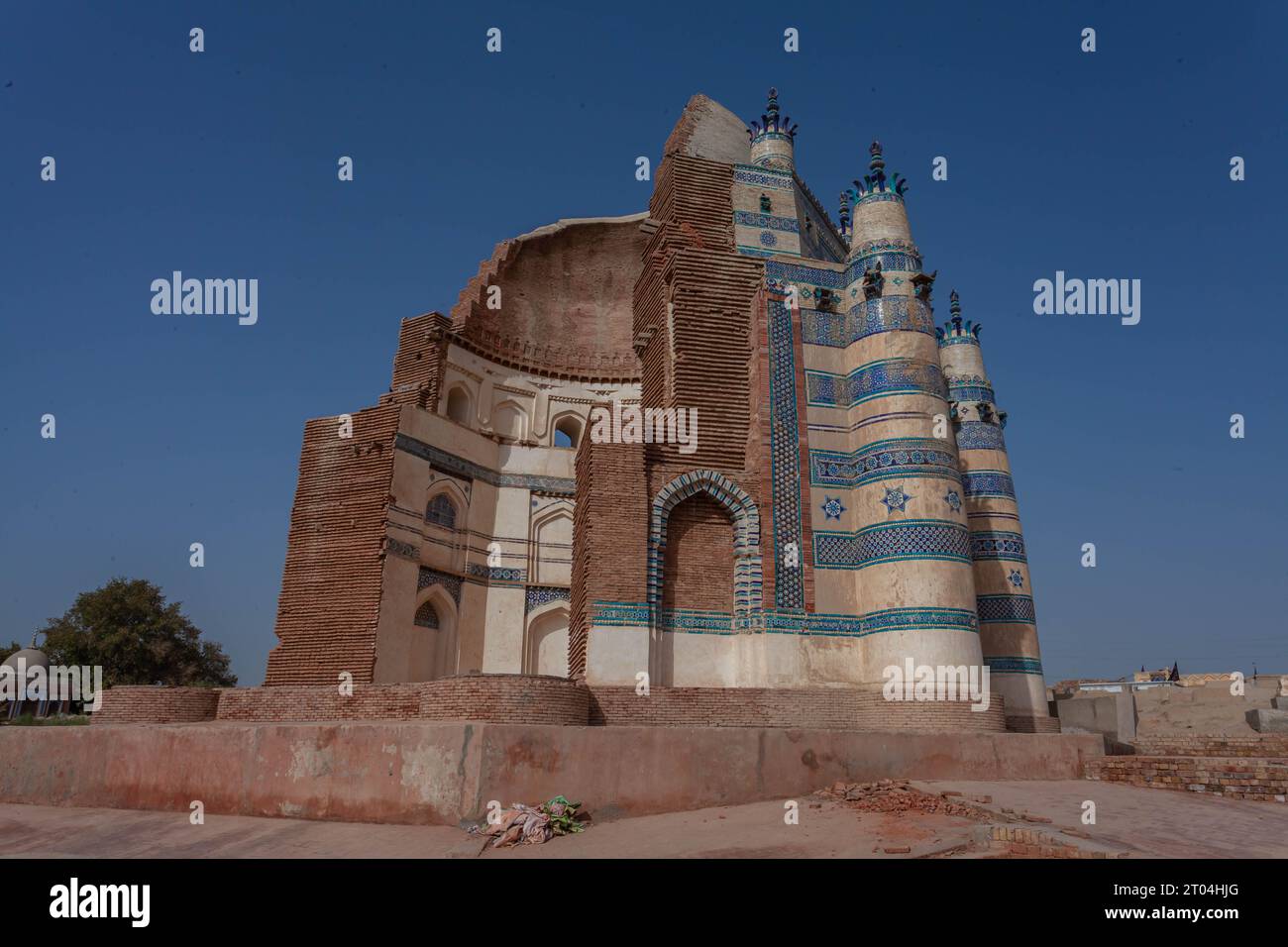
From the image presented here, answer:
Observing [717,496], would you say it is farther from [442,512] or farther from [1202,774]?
[442,512]

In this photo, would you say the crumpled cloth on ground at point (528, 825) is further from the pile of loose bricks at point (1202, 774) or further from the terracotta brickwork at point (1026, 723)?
the terracotta brickwork at point (1026, 723)

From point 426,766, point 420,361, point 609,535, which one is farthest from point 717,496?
point 420,361

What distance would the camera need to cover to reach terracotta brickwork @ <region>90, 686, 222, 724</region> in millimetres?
10875

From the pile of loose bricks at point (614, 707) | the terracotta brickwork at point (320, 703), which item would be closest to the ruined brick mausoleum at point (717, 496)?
the pile of loose bricks at point (614, 707)

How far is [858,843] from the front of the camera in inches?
250

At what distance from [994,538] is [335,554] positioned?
40.4 ft

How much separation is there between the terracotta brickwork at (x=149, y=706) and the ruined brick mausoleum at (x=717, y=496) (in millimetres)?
3332

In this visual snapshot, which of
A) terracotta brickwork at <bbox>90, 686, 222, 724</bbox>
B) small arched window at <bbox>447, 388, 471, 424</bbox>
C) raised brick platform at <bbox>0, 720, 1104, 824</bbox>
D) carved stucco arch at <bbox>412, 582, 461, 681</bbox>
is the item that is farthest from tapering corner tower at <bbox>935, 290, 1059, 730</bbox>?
terracotta brickwork at <bbox>90, 686, 222, 724</bbox>

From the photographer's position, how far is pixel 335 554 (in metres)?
16.3

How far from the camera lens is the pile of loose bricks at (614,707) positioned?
35.7ft

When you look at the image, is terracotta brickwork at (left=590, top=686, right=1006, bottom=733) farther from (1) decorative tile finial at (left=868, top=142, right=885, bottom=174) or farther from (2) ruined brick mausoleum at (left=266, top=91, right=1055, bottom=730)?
(1) decorative tile finial at (left=868, top=142, right=885, bottom=174)

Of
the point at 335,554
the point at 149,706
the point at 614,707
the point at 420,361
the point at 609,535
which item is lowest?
the point at 614,707

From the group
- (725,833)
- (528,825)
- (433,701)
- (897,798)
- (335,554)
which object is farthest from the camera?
(335,554)

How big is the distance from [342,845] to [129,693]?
544cm
